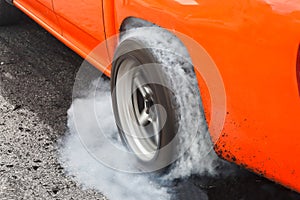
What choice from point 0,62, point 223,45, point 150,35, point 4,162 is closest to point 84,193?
point 4,162

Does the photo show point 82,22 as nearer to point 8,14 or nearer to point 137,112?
point 137,112

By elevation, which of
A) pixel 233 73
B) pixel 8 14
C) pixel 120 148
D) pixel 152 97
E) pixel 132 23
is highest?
pixel 233 73

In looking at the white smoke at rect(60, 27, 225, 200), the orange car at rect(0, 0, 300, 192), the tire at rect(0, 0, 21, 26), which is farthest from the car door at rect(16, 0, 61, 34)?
the orange car at rect(0, 0, 300, 192)

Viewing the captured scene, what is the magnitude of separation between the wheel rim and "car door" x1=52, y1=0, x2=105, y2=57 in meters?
0.35

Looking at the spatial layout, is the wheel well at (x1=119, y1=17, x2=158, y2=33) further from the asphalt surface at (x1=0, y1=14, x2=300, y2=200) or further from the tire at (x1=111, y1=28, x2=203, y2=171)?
the asphalt surface at (x1=0, y1=14, x2=300, y2=200)

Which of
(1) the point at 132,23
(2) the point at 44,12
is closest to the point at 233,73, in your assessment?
(1) the point at 132,23

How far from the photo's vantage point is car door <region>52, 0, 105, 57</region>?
10.7ft

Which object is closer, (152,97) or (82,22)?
(152,97)

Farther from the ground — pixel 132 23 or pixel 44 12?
pixel 132 23

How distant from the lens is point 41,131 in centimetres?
356

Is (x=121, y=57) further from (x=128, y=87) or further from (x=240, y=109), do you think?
(x=240, y=109)

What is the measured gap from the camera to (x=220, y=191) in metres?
2.92

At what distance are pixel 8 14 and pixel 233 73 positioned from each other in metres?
3.80

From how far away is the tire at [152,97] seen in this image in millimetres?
2570
